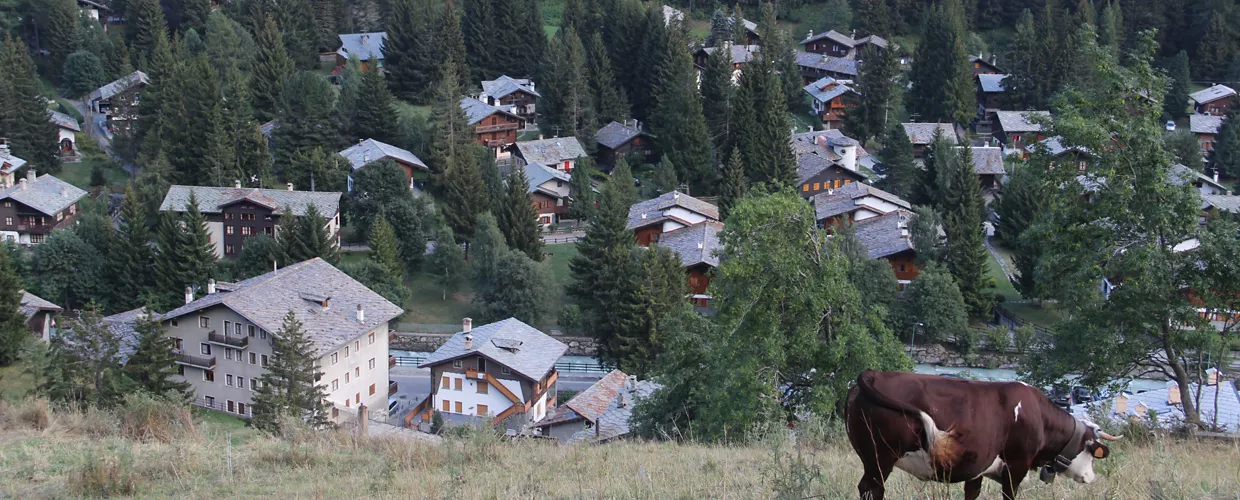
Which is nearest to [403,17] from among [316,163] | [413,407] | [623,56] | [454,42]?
[454,42]

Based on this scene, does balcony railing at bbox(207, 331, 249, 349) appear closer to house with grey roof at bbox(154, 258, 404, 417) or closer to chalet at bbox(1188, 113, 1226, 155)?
house with grey roof at bbox(154, 258, 404, 417)

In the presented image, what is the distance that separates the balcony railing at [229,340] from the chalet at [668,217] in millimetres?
14168

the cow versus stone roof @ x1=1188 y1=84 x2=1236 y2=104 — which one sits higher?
stone roof @ x1=1188 y1=84 x2=1236 y2=104

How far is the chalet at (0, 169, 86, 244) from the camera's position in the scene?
37.5 meters

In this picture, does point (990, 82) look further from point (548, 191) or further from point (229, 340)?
point (229, 340)

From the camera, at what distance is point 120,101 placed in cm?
4497

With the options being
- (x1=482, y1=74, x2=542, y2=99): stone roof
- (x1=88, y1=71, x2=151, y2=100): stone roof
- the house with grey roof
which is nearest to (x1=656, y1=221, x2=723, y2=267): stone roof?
the house with grey roof

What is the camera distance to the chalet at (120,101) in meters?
44.2

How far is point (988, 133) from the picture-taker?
173 feet

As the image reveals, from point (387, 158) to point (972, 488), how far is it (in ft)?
117

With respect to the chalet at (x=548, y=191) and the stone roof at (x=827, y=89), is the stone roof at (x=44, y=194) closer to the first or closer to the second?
the chalet at (x=548, y=191)

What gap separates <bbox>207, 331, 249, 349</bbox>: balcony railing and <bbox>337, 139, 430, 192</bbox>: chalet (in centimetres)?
1281

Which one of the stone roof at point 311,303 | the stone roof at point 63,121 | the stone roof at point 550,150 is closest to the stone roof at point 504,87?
the stone roof at point 550,150

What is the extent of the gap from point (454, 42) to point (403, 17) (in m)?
2.66
